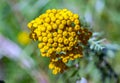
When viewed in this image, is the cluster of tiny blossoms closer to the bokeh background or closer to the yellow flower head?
the bokeh background

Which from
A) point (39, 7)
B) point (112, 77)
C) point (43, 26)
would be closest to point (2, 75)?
point (39, 7)

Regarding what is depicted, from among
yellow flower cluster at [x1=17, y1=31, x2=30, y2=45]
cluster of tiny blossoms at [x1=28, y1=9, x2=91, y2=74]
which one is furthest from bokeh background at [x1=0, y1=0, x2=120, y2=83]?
cluster of tiny blossoms at [x1=28, y1=9, x2=91, y2=74]

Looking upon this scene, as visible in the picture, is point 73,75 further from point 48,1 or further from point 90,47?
point 48,1

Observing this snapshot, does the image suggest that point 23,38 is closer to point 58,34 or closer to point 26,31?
point 26,31

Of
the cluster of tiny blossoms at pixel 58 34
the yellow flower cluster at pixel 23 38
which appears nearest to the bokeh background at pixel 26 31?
the yellow flower cluster at pixel 23 38

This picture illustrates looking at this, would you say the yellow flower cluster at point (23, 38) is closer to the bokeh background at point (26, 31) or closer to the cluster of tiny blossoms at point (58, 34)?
the bokeh background at point (26, 31)
